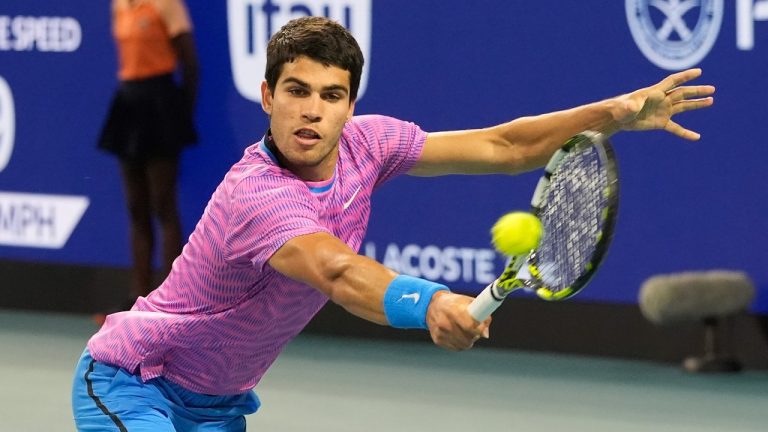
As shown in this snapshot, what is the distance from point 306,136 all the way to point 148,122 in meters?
4.53

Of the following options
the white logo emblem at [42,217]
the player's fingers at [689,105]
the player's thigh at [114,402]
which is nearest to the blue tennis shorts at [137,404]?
the player's thigh at [114,402]

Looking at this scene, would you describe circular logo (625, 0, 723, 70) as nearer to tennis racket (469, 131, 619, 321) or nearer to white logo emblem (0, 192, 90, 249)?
white logo emblem (0, 192, 90, 249)

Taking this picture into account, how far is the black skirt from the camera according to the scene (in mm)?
7898

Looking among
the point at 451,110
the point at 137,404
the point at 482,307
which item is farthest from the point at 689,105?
the point at 451,110

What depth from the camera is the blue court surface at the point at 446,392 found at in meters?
6.44

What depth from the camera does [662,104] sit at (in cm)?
417

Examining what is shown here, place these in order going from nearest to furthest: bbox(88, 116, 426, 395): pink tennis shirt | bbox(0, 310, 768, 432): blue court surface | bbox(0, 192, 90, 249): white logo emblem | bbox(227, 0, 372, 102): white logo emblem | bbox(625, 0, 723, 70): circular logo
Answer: bbox(88, 116, 426, 395): pink tennis shirt, bbox(0, 310, 768, 432): blue court surface, bbox(625, 0, 723, 70): circular logo, bbox(227, 0, 372, 102): white logo emblem, bbox(0, 192, 90, 249): white logo emblem

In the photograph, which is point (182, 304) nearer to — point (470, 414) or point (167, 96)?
point (470, 414)

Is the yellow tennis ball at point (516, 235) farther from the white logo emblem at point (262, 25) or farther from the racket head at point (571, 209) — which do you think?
the white logo emblem at point (262, 25)

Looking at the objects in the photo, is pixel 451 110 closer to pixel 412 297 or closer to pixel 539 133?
pixel 539 133

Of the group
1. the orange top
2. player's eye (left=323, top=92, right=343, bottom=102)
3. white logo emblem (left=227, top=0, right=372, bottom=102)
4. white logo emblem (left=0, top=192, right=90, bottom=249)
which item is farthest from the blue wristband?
white logo emblem (left=0, top=192, right=90, bottom=249)

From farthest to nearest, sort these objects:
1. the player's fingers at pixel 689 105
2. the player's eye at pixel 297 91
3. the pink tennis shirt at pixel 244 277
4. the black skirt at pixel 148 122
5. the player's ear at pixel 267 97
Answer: the black skirt at pixel 148 122, the player's fingers at pixel 689 105, the player's ear at pixel 267 97, the player's eye at pixel 297 91, the pink tennis shirt at pixel 244 277

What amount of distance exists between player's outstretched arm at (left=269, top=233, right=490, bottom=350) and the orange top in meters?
4.53

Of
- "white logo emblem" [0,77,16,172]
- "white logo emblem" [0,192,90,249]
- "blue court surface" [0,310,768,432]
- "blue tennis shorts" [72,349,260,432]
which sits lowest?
"blue court surface" [0,310,768,432]
